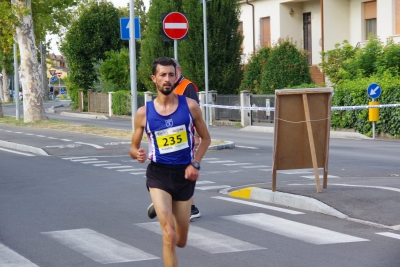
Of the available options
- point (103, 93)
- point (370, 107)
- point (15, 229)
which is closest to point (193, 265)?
point (15, 229)

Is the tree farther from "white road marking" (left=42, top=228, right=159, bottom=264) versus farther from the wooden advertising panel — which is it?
"white road marking" (left=42, top=228, right=159, bottom=264)

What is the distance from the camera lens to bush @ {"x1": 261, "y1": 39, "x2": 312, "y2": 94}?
3544cm

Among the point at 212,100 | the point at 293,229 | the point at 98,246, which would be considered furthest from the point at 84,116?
the point at 98,246

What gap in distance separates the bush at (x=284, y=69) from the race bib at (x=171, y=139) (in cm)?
2907

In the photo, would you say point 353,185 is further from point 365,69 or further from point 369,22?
point 369,22

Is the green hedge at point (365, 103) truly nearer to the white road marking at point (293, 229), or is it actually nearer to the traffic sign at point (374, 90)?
the traffic sign at point (374, 90)

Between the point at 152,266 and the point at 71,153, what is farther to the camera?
the point at 71,153

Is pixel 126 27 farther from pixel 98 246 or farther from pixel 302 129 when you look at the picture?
pixel 98 246

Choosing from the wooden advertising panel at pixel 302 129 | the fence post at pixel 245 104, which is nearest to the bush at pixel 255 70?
the fence post at pixel 245 104

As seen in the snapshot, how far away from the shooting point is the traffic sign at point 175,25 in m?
19.6

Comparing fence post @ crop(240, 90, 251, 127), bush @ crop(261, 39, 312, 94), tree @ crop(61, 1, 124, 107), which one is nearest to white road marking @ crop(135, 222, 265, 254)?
fence post @ crop(240, 90, 251, 127)

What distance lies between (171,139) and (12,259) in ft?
6.96

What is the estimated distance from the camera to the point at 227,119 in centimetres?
3759

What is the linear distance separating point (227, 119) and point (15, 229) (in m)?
28.7
